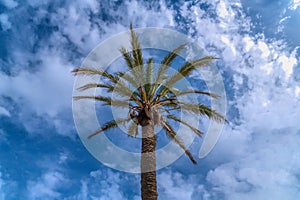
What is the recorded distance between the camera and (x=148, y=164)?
12461 millimetres

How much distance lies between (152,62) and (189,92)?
245 centimetres

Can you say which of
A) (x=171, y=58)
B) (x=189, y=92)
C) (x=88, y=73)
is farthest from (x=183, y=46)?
(x=88, y=73)

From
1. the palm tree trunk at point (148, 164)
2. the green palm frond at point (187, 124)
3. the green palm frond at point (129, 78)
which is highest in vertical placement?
the green palm frond at point (129, 78)

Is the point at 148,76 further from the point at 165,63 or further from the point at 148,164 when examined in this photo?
the point at 148,164

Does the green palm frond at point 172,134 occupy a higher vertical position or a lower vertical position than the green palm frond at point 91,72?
lower

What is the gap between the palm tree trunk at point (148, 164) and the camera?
11906 mm

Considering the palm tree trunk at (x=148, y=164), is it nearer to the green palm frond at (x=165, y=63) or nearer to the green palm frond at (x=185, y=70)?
the green palm frond at (x=185, y=70)

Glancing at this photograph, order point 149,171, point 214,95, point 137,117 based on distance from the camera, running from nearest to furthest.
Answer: point 149,171, point 137,117, point 214,95

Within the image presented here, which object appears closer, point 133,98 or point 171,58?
point 133,98

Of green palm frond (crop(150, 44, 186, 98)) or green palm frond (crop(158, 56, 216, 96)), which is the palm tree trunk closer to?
green palm frond (crop(158, 56, 216, 96))

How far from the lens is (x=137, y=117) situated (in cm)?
1392

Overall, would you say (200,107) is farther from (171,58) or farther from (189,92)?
(171,58)

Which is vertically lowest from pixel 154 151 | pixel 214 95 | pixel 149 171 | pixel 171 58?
pixel 149 171

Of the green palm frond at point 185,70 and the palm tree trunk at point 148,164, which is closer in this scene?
the palm tree trunk at point 148,164
